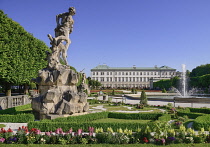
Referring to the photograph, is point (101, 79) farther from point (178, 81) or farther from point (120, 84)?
point (178, 81)

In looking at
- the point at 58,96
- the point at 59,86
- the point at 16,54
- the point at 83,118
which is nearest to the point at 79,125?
the point at 83,118

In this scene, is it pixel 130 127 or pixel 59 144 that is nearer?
pixel 59 144

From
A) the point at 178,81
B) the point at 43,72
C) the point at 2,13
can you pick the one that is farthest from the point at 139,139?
the point at 178,81

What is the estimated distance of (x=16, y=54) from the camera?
21.0 m

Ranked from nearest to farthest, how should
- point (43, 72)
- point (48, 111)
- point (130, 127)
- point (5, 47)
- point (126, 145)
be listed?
point (126, 145)
point (130, 127)
point (48, 111)
point (43, 72)
point (5, 47)

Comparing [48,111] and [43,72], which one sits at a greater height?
[43,72]

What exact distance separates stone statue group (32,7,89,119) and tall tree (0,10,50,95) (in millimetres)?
9099

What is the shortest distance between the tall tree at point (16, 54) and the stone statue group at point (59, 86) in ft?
29.9

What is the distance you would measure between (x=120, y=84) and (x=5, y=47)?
94110mm

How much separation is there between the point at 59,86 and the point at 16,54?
38.5 feet

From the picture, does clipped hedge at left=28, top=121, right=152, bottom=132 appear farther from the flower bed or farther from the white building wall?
the white building wall

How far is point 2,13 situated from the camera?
19.6m

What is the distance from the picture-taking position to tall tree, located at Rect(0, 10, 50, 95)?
19.4 m

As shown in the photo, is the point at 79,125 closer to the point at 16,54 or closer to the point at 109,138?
the point at 109,138
